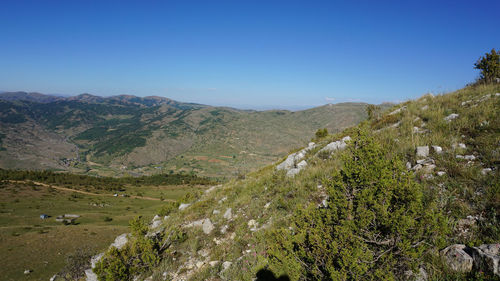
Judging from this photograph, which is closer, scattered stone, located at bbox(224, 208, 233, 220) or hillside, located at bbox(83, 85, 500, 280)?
hillside, located at bbox(83, 85, 500, 280)

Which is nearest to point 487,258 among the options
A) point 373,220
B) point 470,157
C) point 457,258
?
point 457,258

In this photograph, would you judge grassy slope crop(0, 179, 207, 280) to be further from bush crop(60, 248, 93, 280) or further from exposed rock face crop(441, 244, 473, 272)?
exposed rock face crop(441, 244, 473, 272)

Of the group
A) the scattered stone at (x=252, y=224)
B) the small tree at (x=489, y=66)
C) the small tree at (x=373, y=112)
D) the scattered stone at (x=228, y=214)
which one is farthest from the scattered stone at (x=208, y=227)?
the small tree at (x=489, y=66)

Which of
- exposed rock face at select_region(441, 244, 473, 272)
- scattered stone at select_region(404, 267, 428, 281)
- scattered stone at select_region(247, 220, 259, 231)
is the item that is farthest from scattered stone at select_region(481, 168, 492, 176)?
scattered stone at select_region(247, 220, 259, 231)

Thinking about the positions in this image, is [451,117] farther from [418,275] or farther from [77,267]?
[77,267]

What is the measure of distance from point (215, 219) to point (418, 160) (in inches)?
326

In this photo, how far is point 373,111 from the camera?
15094 millimetres

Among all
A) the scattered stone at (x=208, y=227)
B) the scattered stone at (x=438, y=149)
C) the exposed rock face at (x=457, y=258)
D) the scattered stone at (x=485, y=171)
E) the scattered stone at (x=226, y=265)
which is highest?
the scattered stone at (x=438, y=149)

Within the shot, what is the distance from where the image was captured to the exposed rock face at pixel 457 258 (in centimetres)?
302

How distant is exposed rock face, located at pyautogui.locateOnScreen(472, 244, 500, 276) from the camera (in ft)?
8.89

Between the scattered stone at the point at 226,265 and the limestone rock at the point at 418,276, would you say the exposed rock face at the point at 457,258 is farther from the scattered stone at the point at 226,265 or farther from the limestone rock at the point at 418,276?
the scattered stone at the point at 226,265

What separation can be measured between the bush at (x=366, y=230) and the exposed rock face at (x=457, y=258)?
0.62 feet

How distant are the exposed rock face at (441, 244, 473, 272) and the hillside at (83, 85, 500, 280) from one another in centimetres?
1

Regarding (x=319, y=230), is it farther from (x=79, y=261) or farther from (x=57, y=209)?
(x=57, y=209)
